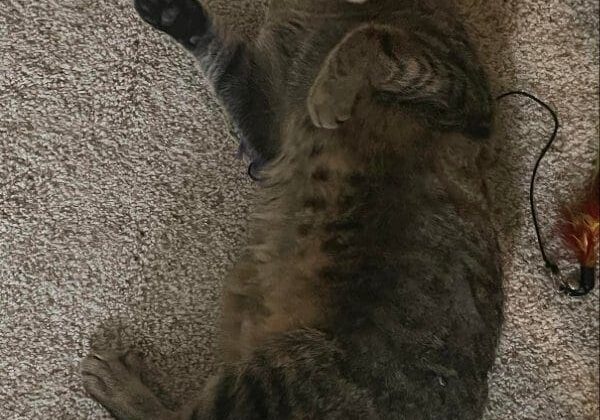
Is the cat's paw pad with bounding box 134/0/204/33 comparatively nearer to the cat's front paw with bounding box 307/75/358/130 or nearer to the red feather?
→ the cat's front paw with bounding box 307/75/358/130

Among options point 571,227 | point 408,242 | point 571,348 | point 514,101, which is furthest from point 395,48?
point 571,348

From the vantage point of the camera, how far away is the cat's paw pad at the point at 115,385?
61.6 inches

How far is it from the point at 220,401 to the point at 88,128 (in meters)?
0.69

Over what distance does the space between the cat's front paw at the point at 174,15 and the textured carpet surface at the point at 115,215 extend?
120 mm

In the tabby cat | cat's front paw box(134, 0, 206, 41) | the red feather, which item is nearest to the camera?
the tabby cat

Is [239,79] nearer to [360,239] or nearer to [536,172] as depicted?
[360,239]

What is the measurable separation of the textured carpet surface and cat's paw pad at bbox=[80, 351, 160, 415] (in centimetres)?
4

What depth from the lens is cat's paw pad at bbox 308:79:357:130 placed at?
1431mm

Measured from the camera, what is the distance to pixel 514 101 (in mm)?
1823

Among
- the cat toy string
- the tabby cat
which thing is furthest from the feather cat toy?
the tabby cat

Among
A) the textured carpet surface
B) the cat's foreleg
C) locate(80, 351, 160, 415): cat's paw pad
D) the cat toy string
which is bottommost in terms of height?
locate(80, 351, 160, 415): cat's paw pad

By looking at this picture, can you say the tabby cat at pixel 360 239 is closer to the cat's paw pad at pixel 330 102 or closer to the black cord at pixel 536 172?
the cat's paw pad at pixel 330 102

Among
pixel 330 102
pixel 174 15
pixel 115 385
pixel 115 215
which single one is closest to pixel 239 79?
pixel 174 15

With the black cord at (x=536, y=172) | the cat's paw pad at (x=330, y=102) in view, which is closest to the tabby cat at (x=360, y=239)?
the cat's paw pad at (x=330, y=102)
